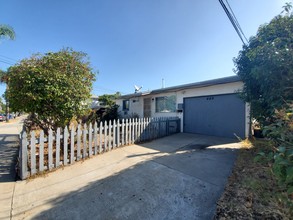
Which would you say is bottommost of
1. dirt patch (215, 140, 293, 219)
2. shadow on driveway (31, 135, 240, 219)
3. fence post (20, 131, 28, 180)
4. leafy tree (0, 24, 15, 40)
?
shadow on driveway (31, 135, 240, 219)

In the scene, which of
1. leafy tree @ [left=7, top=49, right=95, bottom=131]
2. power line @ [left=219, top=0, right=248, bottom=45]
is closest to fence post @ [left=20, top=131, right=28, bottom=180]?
leafy tree @ [left=7, top=49, right=95, bottom=131]

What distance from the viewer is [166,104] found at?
1112 cm

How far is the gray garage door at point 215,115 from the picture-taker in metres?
7.43

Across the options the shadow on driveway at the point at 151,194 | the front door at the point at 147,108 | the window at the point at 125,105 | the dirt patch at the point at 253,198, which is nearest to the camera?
the dirt patch at the point at 253,198

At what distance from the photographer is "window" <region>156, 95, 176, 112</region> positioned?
1053 cm

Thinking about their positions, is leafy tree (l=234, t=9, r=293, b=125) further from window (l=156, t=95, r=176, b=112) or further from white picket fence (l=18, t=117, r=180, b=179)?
window (l=156, t=95, r=176, b=112)

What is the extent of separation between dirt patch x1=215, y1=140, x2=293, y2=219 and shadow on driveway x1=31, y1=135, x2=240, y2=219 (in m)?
0.18

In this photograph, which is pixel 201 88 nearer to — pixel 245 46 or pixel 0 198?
pixel 245 46

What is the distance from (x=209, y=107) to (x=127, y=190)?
7.08m

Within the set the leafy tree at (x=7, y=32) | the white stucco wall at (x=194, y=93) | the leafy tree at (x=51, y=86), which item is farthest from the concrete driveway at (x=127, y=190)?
the leafy tree at (x=7, y=32)

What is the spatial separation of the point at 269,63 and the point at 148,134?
5224 millimetres

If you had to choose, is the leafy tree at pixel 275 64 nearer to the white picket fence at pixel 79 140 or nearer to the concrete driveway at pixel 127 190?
the concrete driveway at pixel 127 190

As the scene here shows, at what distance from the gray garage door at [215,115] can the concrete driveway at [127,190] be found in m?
3.60

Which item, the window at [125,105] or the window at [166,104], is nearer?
the window at [166,104]
